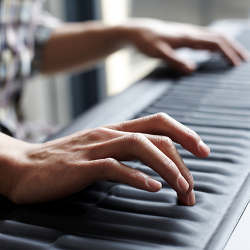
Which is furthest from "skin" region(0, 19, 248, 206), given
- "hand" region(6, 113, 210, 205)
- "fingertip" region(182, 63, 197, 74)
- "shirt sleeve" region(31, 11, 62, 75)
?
"shirt sleeve" region(31, 11, 62, 75)

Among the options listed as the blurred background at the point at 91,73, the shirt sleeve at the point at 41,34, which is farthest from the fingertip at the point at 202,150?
the blurred background at the point at 91,73

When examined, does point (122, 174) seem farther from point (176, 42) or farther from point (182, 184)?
point (176, 42)

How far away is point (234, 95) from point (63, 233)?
0.47m

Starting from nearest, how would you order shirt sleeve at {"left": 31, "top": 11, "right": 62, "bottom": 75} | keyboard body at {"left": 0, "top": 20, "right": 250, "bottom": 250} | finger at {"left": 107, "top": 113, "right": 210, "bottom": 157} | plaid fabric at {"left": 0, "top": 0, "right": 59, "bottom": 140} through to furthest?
keyboard body at {"left": 0, "top": 20, "right": 250, "bottom": 250} < finger at {"left": 107, "top": 113, "right": 210, "bottom": 157} < plaid fabric at {"left": 0, "top": 0, "right": 59, "bottom": 140} < shirt sleeve at {"left": 31, "top": 11, "right": 62, "bottom": 75}

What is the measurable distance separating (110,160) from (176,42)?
66cm

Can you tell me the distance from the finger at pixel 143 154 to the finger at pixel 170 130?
0.05 metres

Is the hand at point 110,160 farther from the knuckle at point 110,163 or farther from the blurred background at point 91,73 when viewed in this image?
the blurred background at point 91,73

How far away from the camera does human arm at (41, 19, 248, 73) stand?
1.18 meters

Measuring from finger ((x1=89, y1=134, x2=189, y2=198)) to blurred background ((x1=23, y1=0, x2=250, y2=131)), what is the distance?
5.43 ft

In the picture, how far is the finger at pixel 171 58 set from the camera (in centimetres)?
111

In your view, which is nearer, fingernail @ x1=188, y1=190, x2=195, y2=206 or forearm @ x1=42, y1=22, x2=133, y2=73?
fingernail @ x1=188, y1=190, x2=195, y2=206

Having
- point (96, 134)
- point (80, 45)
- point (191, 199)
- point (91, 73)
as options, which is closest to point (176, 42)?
point (80, 45)

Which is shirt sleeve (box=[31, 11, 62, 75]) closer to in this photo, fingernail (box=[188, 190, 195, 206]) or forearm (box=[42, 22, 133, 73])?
forearm (box=[42, 22, 133, 73])

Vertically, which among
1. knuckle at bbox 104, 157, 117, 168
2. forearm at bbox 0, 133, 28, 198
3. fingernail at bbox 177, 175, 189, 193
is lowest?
forearm at bbox 0, 133, 28, 198
